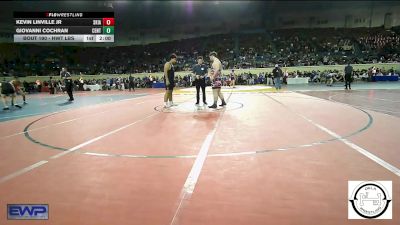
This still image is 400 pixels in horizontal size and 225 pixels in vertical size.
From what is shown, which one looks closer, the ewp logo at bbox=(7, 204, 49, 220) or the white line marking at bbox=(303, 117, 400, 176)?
the ewp logo at bbox=(7, 204, 49, 220)

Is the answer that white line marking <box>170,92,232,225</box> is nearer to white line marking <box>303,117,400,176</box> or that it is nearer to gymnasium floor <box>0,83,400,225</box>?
gymnasium floor <box>0,83,400,225</box>

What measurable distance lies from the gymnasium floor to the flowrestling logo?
3.1 inches

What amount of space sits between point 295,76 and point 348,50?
27.5ft

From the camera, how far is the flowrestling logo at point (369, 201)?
2.84m

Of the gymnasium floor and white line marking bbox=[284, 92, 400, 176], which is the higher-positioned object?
white line marking bbox=[284, 92, 400, 176]

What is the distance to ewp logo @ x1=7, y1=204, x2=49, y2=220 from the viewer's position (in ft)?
9.73

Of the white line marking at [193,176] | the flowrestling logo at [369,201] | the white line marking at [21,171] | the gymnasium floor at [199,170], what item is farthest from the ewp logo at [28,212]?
the flowrestling logo at [369,201]
